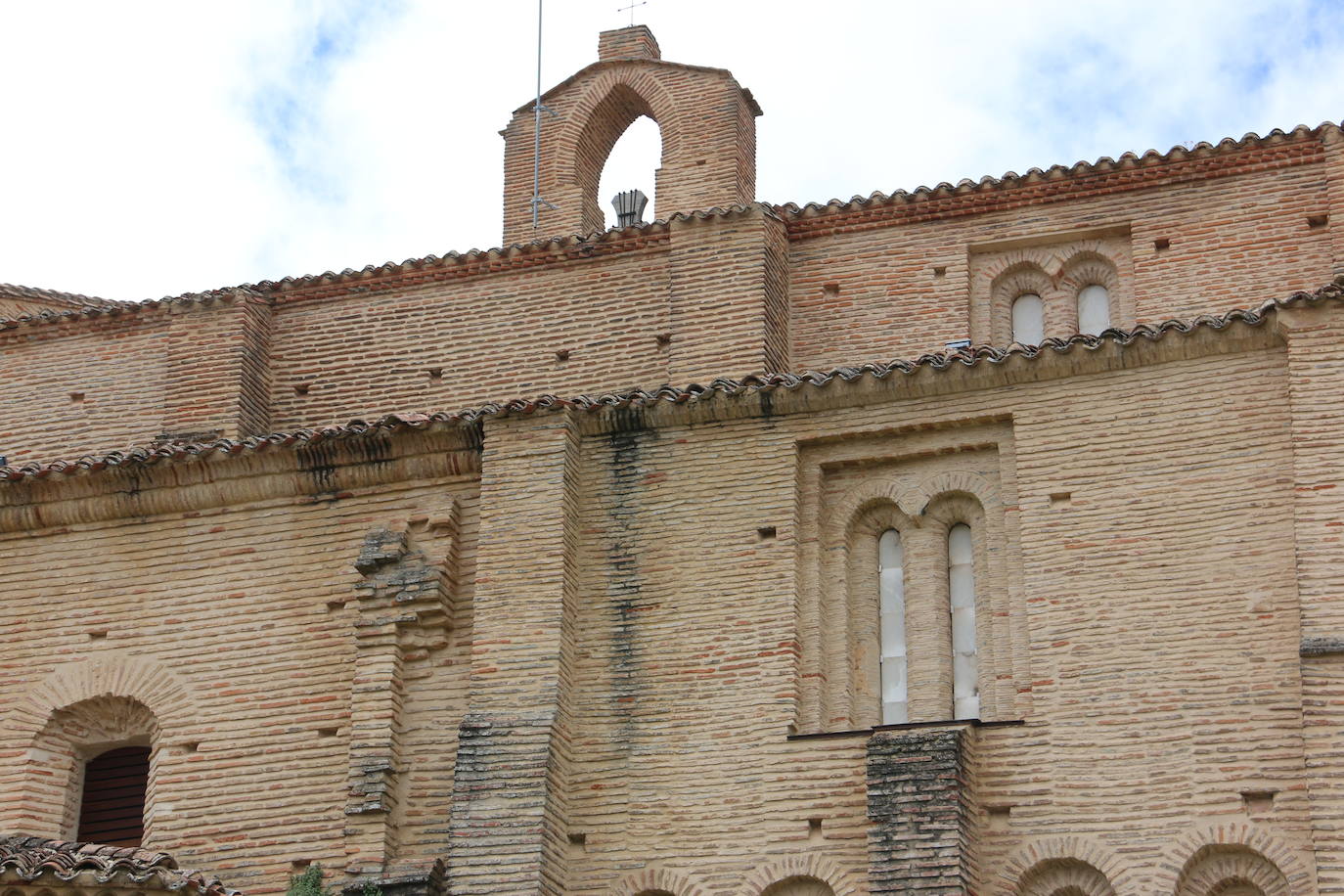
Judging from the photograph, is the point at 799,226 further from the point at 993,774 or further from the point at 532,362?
the point at 993,774

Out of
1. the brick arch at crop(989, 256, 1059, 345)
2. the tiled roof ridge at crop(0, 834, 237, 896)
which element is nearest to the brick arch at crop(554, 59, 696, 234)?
the brick arch at crop(989, 256, 1059, 345)

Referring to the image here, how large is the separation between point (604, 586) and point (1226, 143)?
19.1 ft

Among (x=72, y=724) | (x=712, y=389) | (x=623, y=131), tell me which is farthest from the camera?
(x=623, y=131)

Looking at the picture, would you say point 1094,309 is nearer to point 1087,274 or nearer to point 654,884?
point 1087,274

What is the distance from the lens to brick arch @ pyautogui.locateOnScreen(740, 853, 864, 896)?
51.0 feet

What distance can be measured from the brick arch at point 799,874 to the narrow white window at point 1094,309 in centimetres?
533

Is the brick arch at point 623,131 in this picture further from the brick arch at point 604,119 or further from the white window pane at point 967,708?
the white window pane at point 967,708

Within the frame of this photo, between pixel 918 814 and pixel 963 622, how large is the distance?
1.77 m

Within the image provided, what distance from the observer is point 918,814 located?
15305 millimetres

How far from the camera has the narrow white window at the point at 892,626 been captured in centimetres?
1653

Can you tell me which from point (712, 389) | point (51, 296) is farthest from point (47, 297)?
point (712, 389)

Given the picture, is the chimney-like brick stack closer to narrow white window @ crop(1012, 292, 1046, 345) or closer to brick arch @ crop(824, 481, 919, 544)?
narrow white window @ crop(1012, 292, 1046, 345)

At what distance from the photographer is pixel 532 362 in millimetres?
20094

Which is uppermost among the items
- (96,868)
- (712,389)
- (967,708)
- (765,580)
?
(712,389)
